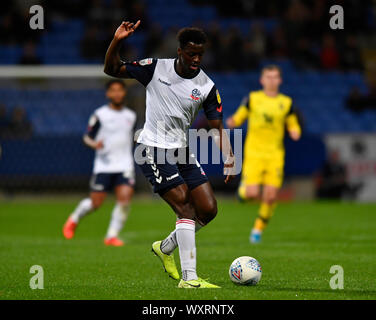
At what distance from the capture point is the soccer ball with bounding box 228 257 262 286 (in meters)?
7.12

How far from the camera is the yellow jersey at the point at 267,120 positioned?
39.4ft

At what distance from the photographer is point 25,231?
14.1 m

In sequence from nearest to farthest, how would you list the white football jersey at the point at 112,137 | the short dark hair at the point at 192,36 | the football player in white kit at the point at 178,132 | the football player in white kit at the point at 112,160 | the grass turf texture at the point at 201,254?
the grass turf texture at the point at 201,254 → the short dark hair at the point at 192,36 → the football player in white kit at the point at 178,132 → the football player in white kit at the point at 112,160 → the white football jersey at the point at 112,137

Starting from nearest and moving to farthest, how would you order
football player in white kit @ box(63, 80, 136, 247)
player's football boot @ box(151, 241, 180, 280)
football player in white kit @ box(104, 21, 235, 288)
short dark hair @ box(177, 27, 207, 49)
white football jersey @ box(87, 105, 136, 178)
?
short dark hair @ box(177, 27, 207, 49) → football player in white kit @ box(104, 21, 235, 288) → player's football boot @ box(151, 241, 180, 280) → football player in white kit @ box(63, 80, 136, 247) → white football jersey @ box(87, 105, 136, 178)

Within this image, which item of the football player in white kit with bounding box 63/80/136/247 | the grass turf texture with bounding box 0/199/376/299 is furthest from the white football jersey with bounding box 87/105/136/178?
the grass turf texture with bounding box 0/199/376/299

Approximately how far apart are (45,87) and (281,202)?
682cm

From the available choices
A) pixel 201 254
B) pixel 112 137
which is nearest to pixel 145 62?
pixel 201 254

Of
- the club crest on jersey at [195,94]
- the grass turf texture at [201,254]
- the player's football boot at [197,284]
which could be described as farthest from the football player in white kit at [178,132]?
the grass turf texture at [201,254]

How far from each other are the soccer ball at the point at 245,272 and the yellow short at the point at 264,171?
4.76m

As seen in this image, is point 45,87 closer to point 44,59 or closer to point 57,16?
point 44,59

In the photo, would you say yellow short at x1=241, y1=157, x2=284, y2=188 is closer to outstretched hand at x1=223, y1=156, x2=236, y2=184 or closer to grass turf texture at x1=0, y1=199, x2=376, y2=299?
grass turf texture at x1=0, y1=199, x2=376, y2=299

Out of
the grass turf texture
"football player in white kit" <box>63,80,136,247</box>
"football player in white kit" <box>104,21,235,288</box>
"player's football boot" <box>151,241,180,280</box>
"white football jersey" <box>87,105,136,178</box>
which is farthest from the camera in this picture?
"white football jersey" <box>87,105,136,178</box>

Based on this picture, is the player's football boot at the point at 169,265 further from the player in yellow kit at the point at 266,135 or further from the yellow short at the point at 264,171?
the yellow short at the point at 264,171
